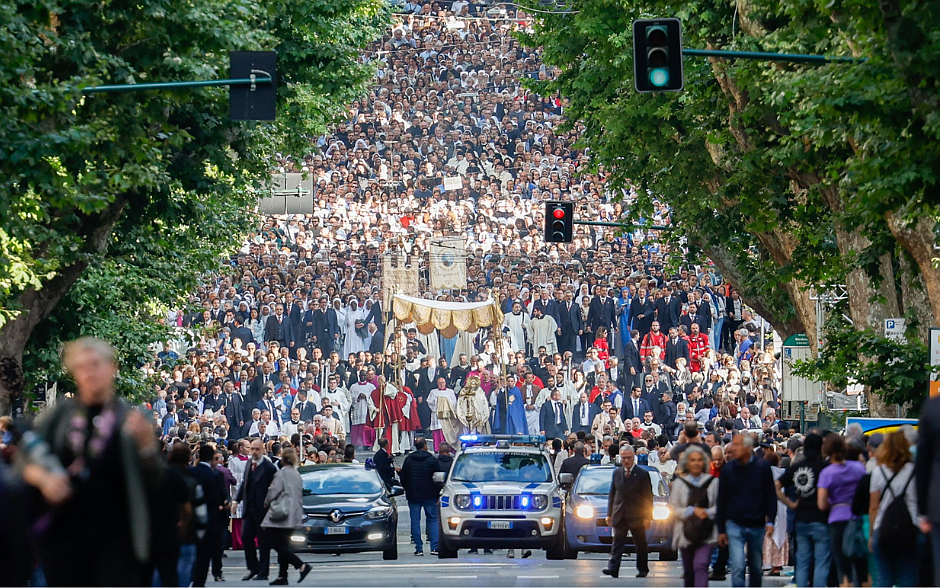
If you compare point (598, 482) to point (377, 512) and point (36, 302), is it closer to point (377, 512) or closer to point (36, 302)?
point (377, 512)

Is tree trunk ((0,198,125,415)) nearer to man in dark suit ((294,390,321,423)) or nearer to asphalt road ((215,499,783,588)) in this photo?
asphalt road ((215,499,783,588))

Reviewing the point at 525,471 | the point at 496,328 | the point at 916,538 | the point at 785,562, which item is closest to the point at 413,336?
the point at 496,328

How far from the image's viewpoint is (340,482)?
937 inches

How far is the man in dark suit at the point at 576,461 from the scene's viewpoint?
2639 centimetres

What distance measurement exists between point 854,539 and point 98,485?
27.0ft

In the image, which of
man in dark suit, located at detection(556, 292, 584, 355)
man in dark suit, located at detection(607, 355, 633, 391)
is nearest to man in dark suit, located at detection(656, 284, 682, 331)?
man in dark suit, located at detection(556, 292, 584, 355)

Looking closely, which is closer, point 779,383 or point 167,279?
point 167,279

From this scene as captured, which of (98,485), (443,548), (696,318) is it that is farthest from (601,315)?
(98,485)

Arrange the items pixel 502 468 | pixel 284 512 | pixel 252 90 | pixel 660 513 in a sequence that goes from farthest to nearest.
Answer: pixel 502 468, pixel 660 513, pixel 252 90, pixel 284 512

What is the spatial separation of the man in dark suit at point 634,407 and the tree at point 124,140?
9.47 meters

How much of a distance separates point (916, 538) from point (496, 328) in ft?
90.4

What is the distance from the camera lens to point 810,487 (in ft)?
51.5

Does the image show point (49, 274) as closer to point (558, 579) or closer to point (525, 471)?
point (525, 471)

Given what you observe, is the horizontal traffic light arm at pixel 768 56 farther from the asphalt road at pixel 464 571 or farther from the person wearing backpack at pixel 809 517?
the asphalt road at pixel 464 571
